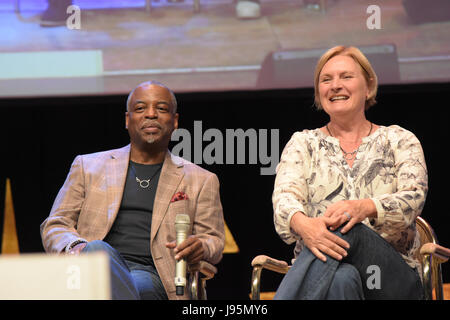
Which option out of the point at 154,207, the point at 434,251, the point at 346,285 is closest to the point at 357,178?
the point at 434,251

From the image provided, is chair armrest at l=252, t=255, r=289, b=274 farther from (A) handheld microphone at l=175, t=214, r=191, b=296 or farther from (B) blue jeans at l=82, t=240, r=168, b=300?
(B) blue jeans at l=82, t=240, r=168, b=300

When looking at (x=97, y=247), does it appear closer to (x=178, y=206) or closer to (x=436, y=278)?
(x=178, y=206)

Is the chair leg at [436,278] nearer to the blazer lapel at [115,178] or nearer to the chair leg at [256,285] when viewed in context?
the chair leg at [256,285]

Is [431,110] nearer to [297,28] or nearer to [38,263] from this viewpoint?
[297,28]

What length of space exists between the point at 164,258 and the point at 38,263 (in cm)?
105

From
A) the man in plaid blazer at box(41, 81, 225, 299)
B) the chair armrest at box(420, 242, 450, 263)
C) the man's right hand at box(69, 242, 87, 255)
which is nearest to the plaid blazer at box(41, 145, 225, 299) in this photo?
the man in plaid blazer at box(41, 81, 225, 299)

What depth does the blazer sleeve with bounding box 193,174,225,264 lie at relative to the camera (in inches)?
115

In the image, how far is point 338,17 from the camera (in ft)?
14.5

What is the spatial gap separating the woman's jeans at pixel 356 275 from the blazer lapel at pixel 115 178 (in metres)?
0.94

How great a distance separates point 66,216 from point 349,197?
1.19 m

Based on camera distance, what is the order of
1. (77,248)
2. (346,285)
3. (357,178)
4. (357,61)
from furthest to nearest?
(357,61)
(357,178)
(77,248)
(346,285)

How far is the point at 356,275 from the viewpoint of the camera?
2.25 metres
